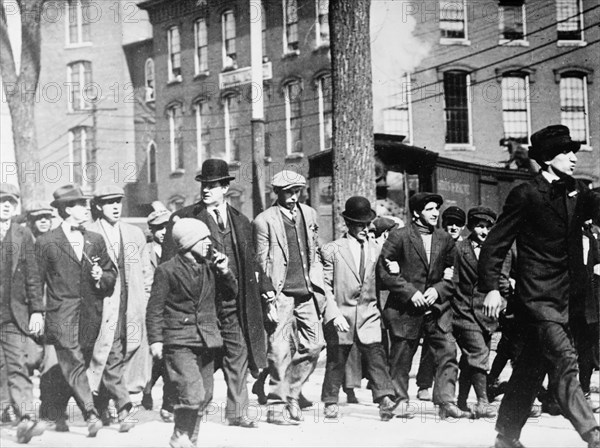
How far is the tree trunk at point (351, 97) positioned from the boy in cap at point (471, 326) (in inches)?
97.7

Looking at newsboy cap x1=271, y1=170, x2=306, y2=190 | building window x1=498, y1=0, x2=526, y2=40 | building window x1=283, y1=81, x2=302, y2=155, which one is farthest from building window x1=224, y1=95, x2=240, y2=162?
newsboy cap x1=271, y1=170, x2=306, y2=190

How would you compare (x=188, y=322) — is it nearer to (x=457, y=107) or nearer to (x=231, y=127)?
(x=457, y=107)

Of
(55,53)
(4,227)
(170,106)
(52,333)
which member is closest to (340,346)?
(52,333)

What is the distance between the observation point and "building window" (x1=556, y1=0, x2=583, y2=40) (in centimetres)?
2541

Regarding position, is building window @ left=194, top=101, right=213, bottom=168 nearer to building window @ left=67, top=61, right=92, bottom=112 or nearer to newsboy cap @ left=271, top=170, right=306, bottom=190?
building window @ left=67, top=61, right=92, bottom=112

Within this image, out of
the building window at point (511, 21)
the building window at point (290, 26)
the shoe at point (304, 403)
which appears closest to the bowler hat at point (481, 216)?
the shoe at point (304, 403)

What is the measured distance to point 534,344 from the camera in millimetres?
5457

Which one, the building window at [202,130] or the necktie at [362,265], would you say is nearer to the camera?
the necktie at [362,265]

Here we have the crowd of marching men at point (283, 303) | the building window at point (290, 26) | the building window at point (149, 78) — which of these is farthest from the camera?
the building window at point (149, 78)

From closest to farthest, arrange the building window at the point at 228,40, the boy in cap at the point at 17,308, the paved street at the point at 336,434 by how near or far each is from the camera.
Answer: the paved street at the point at 336,434, the boy in cap at the point at 17,308, the building window at the point at 228,40

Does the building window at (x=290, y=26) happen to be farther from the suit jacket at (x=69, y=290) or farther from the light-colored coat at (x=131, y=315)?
the suit jacket at (x=69, y=290)

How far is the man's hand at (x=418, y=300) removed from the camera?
711cm

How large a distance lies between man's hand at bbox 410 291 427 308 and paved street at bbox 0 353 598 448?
0.96 meters

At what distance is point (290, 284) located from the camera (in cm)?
734
